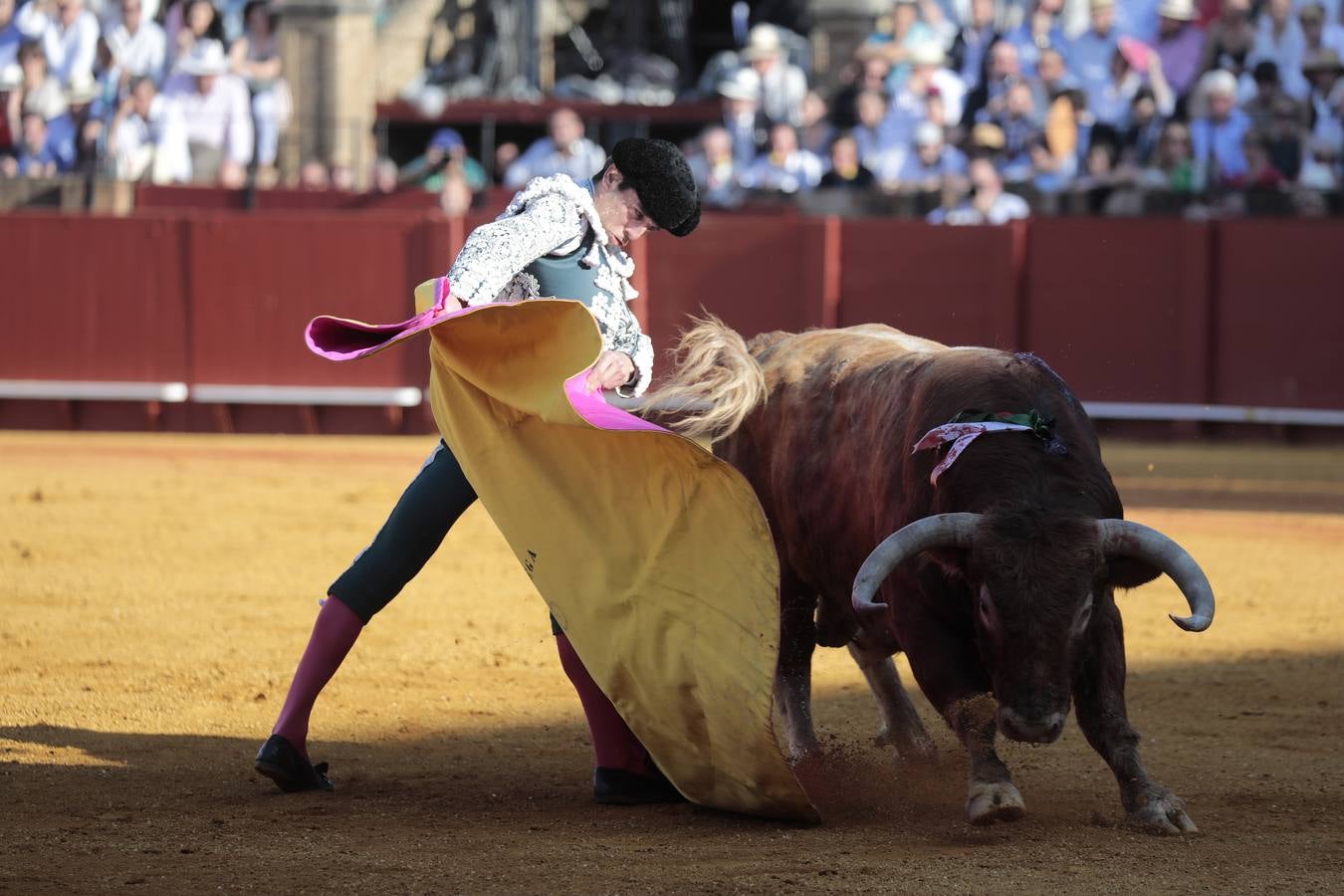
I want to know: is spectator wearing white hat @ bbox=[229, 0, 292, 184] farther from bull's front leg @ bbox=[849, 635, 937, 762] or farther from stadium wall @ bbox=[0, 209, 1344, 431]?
bull's front leg @ bbox=[849, 635, 937, 762]

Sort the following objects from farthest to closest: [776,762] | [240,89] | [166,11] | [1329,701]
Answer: [166,11] → [240,89] → [1329,701] → [776,762]

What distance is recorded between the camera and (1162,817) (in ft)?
10.5

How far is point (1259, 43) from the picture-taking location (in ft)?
33.8

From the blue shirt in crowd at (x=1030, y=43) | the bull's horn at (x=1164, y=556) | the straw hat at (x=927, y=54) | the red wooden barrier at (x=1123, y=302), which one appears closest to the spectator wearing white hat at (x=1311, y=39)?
the red wooden barrier at (x=1123, y=302)

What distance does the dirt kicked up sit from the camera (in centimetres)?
293

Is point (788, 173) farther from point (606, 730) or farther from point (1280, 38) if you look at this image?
point (606, 730)

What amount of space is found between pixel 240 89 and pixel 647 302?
11.9 ft

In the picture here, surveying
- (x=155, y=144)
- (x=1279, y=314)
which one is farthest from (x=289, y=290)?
(x=1279, y=314)

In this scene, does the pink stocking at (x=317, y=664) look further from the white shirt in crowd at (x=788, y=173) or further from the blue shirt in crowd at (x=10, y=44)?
the blue shirt in crowd at (x=10, y=44)

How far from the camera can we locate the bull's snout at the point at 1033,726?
299 centimetres

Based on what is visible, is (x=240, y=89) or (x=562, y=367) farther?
(x=240, y=89)

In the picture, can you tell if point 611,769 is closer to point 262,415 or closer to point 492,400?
point 492,400

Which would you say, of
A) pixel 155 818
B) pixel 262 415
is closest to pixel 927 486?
pixel 155 818

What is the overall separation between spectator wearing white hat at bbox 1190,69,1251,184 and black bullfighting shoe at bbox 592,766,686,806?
7553mm
